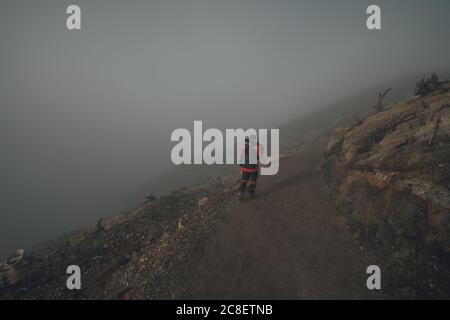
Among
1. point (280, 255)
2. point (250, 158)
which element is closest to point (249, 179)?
point (250, 158)

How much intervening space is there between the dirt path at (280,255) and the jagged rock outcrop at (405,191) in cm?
84

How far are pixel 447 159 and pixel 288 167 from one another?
8236mm

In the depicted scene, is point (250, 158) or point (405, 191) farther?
point (250, 158)

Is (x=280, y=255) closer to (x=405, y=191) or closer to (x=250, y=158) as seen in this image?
(x=250, y=158)

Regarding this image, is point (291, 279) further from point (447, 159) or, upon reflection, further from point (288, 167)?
point (288, 167)

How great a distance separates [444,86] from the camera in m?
10.6

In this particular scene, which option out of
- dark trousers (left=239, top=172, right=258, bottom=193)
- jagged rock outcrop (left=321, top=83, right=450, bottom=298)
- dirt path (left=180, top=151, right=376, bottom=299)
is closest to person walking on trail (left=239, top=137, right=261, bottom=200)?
dark trousers (left=239, top=172, right=258, bottom=193)

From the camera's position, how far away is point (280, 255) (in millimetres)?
7473

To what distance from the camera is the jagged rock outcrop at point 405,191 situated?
613 centimetres

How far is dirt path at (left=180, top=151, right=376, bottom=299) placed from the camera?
21.1 feet

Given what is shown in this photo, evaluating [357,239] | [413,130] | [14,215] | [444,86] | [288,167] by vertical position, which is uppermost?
[444,86]

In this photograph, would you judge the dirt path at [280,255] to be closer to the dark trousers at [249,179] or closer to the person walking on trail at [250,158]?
the dark trousers at [249,179]

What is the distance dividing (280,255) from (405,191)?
4.84 m
